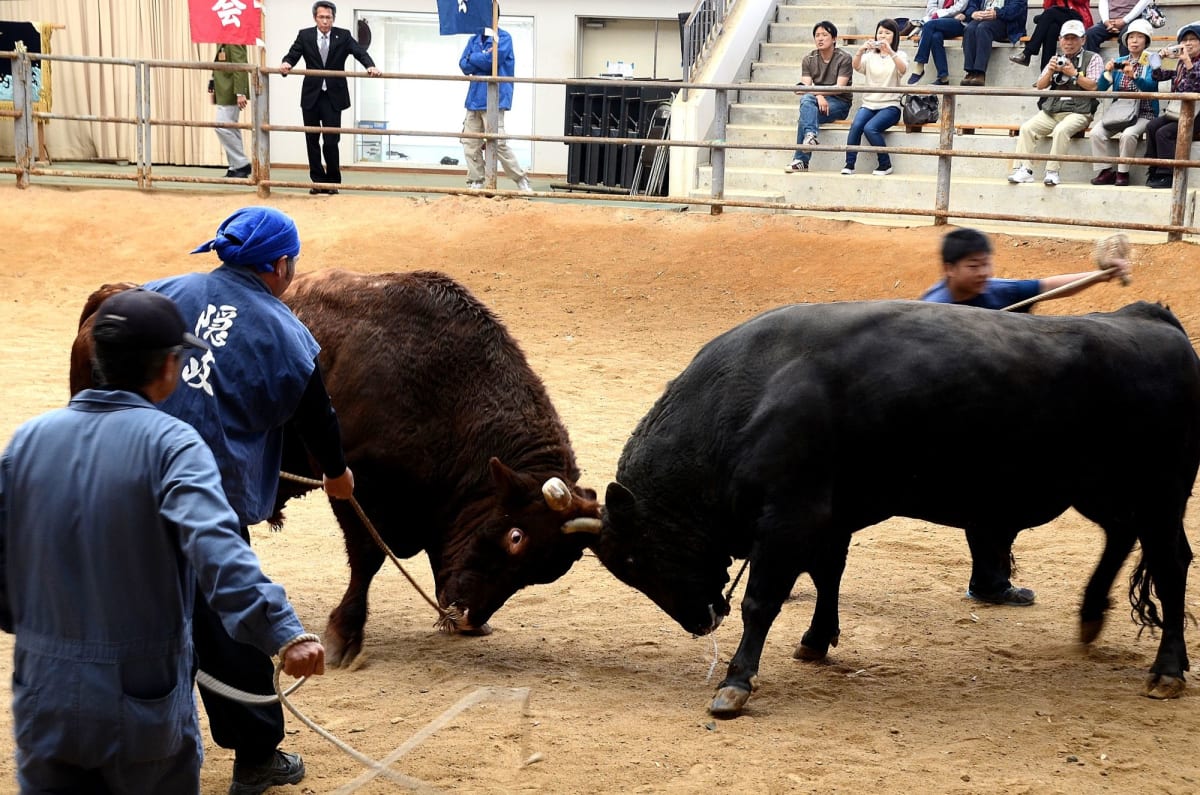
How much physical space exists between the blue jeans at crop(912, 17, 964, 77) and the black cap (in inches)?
555

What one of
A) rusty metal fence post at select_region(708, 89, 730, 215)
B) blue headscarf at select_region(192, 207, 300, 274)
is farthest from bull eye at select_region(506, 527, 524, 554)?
rusty metal fence post at select_region(708, 89, 730, 215)

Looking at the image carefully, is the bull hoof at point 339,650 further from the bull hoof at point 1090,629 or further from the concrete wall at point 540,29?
the concrete wall at point 540,29

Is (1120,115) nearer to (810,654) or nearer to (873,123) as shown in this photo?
(873,123)

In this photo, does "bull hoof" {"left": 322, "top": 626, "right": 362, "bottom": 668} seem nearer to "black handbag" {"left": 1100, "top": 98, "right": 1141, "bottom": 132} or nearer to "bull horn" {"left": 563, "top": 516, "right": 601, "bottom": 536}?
"bull horn" {"left": 563, "top": 516, "right": 601, "bottom": 536}

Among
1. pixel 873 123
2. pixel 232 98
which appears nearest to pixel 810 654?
pixel 873 123

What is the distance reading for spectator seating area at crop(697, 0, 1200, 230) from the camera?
13806mm

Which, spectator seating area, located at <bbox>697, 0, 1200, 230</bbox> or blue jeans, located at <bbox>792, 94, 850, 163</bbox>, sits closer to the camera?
spectator seating area, located at <bbox>697, 0, 1200, 230</bbox>

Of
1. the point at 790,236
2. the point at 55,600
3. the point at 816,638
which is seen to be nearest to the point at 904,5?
the point at 790,236

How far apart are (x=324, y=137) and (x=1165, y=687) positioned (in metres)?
12.3

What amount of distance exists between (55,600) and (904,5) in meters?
17.2

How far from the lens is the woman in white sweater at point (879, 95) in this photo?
14.6 metres

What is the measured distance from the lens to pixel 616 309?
12750 mm

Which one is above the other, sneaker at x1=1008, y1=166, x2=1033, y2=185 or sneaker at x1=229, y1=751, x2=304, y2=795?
sneaker at x1=1008, y1=166, x2=1033, y2=185

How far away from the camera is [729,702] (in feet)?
15.7
